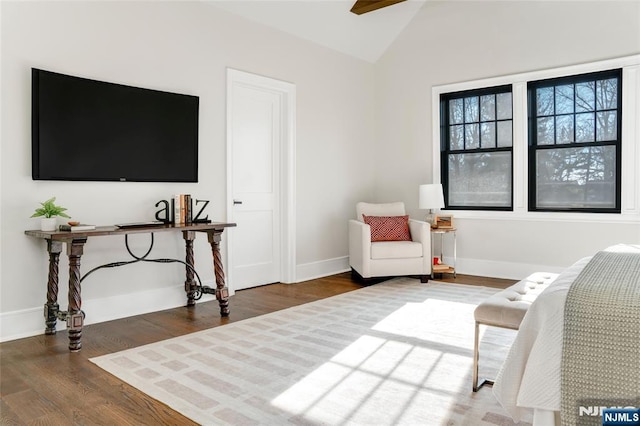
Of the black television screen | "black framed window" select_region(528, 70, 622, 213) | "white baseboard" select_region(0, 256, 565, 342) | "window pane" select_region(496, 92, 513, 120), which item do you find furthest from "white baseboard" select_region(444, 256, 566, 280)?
the black television screen

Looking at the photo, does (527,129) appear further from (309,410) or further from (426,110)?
(309,410)

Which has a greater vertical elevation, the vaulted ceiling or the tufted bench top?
the vaulted ceiling

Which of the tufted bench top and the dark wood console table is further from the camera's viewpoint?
the dark wood console table

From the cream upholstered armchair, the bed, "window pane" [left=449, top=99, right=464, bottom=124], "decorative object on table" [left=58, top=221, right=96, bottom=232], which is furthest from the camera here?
"window pane" [left=449, top=99, right=464, bottom=124]

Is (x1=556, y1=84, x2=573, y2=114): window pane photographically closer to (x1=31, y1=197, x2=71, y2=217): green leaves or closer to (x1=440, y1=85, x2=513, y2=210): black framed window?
(x1=440, y1=85, x2=513, y2=210): black framed window

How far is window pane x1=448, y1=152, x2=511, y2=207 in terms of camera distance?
532cm

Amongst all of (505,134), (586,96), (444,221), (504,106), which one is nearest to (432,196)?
(444,221)

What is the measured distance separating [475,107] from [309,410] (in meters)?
4.50

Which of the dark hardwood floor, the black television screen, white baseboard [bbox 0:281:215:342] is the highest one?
the black television screen

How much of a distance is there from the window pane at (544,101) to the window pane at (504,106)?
290mm

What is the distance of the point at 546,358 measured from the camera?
1.45 metres

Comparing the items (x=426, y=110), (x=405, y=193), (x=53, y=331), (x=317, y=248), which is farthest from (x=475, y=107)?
(x=53, y=331)

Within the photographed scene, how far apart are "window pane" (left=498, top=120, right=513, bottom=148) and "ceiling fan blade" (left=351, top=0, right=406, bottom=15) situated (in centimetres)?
185

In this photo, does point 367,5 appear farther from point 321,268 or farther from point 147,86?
point 321,268
